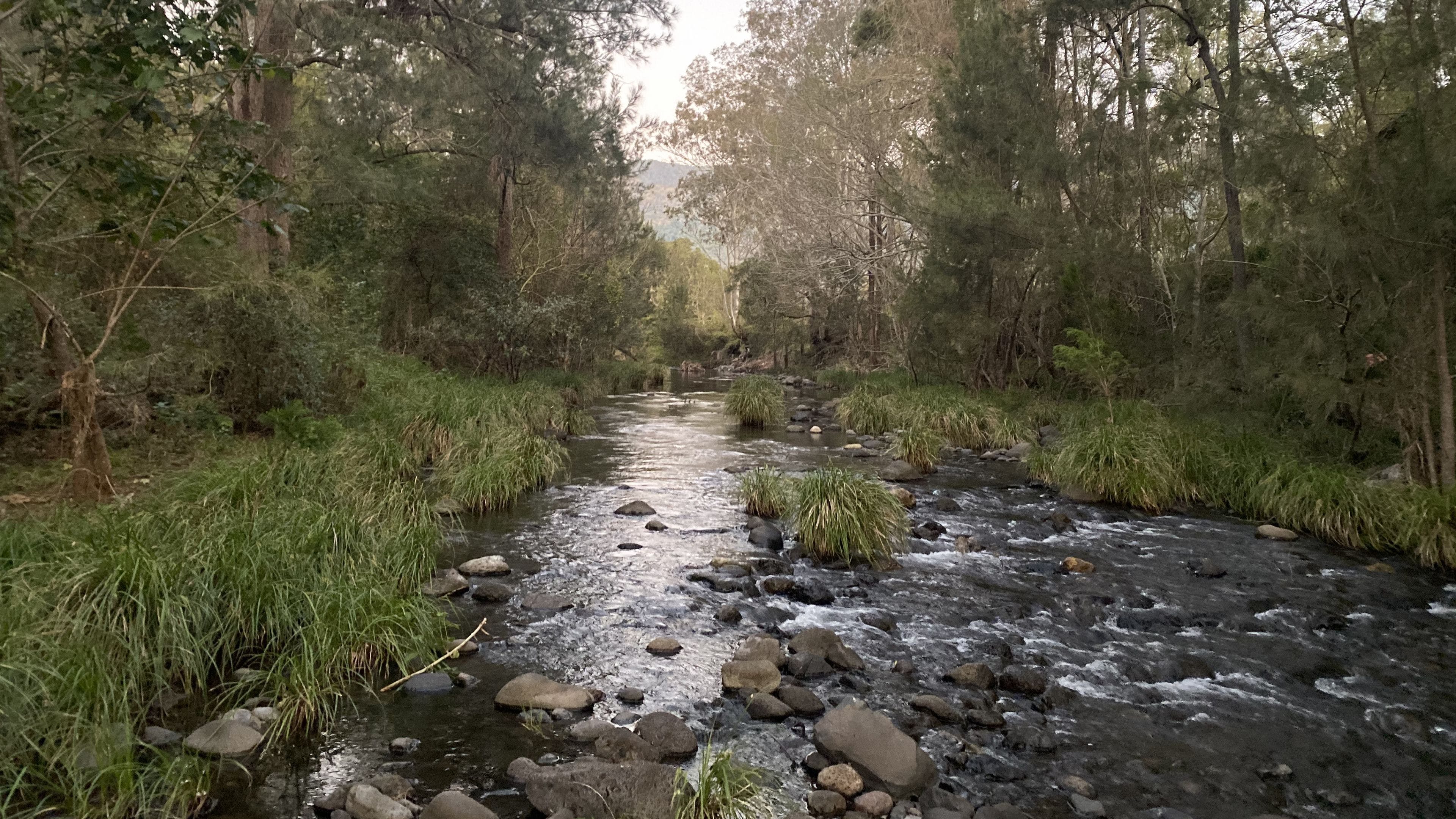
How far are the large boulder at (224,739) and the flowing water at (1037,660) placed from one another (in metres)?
0.16

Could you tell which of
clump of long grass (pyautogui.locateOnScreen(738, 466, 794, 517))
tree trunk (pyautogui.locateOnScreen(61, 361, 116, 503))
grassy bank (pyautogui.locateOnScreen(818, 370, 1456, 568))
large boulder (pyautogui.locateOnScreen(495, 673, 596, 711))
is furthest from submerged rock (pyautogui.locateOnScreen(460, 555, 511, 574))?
grassy bank (pyautogui.locateOnScreen(818, 370, 1456, 568))

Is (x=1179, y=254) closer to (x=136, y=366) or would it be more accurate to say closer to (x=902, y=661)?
(x=902, y=661)

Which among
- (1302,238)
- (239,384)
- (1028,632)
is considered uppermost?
(1302,238)

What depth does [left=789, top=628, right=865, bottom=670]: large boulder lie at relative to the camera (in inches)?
243

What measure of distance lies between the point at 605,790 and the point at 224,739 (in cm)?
220

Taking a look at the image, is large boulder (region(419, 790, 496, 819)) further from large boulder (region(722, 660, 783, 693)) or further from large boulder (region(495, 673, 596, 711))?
large boulder (region(722, 660, 783, 693))

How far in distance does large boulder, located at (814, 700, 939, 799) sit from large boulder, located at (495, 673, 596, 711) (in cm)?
155

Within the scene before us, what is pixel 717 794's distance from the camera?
405 centimetres

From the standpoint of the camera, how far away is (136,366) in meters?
9.60

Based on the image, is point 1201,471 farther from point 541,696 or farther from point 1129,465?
point 541,696

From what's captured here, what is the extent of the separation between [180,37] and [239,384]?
6.06 m

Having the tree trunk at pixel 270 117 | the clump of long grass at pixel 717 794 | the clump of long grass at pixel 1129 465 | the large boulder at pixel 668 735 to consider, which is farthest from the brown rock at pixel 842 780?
the tree trunk at pixel 270 117

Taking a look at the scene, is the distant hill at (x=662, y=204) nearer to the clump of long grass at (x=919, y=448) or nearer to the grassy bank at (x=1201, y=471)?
the grassy bank at (x=1201, y=471)

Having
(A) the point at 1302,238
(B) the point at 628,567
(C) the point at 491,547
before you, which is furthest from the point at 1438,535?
(C) the point at 491,547
